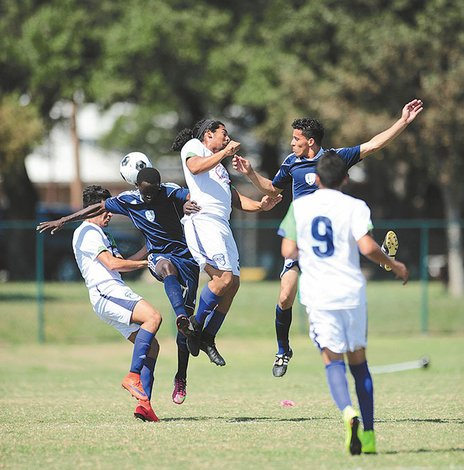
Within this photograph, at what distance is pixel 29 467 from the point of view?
8.11 metres

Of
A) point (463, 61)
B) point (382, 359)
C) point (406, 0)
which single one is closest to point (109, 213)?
point (382, 359)

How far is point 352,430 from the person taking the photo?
815cm

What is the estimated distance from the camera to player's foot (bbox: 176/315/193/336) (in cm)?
1070

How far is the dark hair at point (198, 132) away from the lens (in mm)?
Result: 11209

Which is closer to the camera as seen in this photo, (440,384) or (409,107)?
(409,107)

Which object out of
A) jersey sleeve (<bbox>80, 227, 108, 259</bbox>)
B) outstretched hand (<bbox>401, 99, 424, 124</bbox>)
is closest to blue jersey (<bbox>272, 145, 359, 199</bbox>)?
outstretched hand (<bbox>401, 99, 424, 124</bbox>)

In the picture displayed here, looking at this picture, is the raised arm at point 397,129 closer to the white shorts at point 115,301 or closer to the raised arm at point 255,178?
the raised arm at point 255,178

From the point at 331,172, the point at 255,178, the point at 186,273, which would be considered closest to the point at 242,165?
the point at 255,178

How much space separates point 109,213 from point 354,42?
72.5 feet

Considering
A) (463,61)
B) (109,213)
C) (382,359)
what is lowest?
(382,359)

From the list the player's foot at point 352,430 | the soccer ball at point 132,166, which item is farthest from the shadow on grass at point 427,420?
the soccer ball at point 132,166

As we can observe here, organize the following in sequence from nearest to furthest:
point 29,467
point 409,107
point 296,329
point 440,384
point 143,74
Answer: point 29,467, point 409,107, point 440,384, point 296,329, point 143,74

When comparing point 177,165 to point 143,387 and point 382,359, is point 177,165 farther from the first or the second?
point 143,387

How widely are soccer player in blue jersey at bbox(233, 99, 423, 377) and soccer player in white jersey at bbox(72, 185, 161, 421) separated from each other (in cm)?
137
